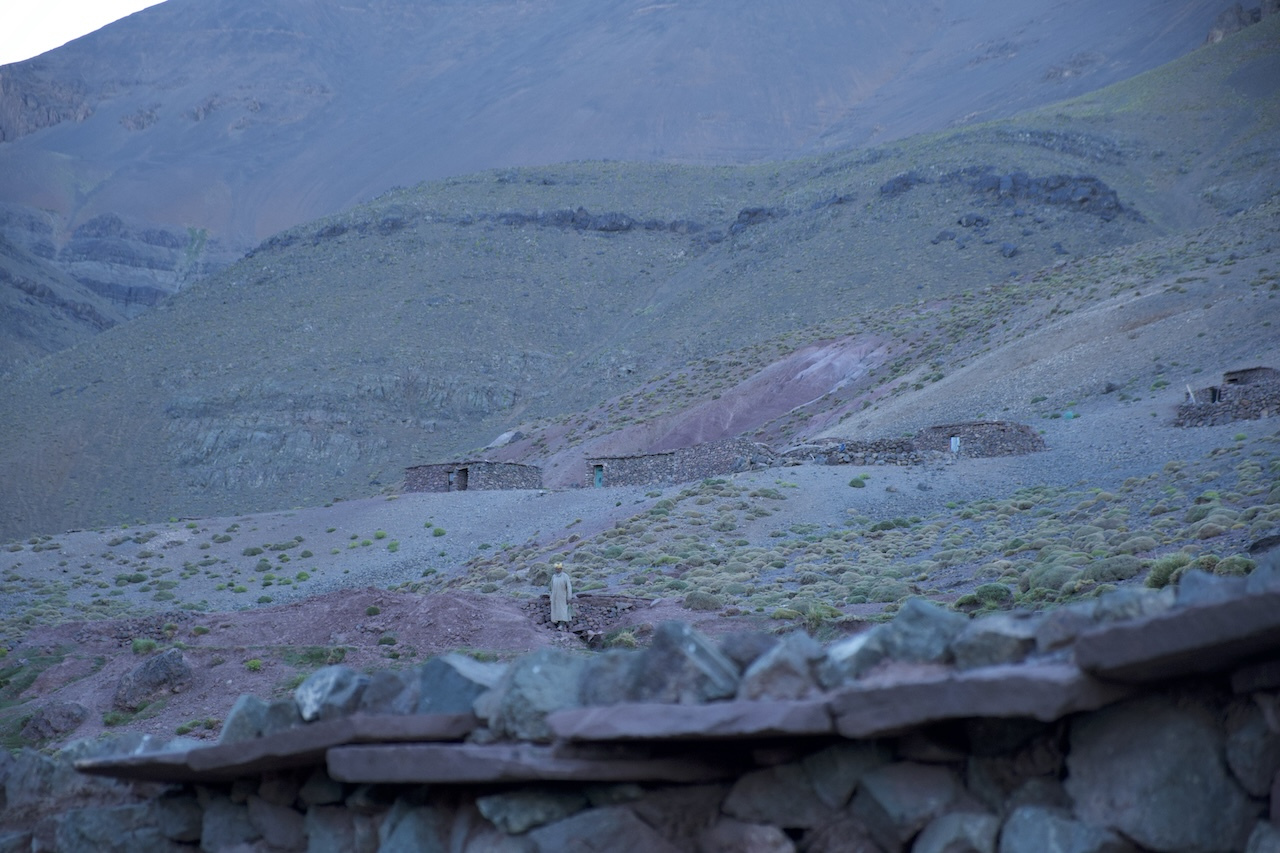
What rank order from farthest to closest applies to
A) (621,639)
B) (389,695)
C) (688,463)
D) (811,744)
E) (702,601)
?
(688,463), (702,601), (621,639), (389,695), (811,744)

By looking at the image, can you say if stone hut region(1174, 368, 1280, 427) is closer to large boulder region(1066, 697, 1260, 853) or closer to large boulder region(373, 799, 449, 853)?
large boulder region(1066, 697, 1260, 853)

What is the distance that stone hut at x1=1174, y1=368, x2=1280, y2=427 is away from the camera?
3100 cm

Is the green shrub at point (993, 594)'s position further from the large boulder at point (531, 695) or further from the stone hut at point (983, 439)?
the stone hut at point (983, 439)

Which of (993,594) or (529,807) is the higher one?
(529,807)

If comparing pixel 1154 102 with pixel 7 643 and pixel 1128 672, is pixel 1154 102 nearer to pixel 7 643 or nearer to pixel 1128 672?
pixel 7 643

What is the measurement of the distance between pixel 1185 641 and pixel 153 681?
16977 mm

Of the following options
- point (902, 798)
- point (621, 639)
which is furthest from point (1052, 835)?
point (621, 639)

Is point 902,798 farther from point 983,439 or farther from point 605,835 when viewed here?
point 983,439

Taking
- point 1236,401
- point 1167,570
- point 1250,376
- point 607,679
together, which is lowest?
point 1167,570

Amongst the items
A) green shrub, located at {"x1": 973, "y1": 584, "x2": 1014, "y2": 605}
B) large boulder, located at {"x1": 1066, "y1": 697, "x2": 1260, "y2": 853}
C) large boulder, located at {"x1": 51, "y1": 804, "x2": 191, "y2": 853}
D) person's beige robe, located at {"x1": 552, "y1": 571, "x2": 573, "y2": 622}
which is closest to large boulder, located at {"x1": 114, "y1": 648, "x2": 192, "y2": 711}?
person's beige robe, located at {"x1": 552, "y1": 571, "x2": 573, "y2": 622}

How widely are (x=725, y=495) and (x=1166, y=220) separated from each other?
61120mm

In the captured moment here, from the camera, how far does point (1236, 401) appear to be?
104 feet

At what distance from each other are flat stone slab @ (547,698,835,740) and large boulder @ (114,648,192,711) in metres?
14.8

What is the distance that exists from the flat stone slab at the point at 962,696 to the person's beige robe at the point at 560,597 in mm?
16363
